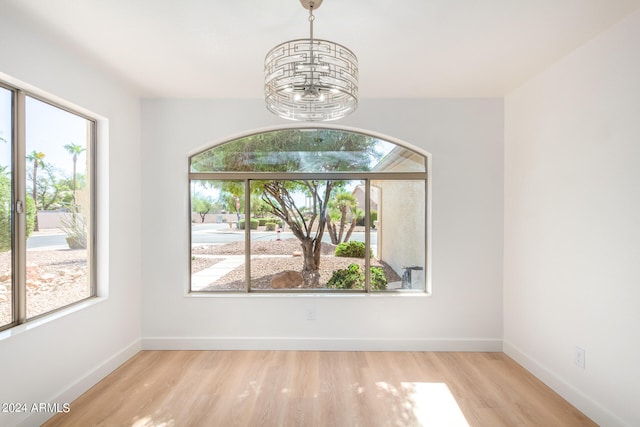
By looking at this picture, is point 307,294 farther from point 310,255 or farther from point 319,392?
point 319,392

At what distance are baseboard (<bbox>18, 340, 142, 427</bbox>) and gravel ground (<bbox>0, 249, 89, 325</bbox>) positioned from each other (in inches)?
23.5

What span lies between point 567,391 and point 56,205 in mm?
4095

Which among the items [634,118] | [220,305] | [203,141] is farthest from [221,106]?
[634,118]

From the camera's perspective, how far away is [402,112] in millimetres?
3389

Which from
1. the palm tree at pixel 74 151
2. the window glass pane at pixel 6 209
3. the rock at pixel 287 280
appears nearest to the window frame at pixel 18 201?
the window glass pane at pixel 6 209

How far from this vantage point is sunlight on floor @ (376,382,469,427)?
2229mm

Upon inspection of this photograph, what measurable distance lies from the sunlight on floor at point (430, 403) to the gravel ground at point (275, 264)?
1116mm

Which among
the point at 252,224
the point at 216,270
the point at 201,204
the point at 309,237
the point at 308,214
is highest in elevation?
the point at 201,204

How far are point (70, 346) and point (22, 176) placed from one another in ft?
4.13

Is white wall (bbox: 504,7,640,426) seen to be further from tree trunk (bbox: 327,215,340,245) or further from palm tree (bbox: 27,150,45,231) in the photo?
palm tree (bbox: 27,150,45,231)

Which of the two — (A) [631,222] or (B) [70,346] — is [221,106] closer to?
(B) [70,346]

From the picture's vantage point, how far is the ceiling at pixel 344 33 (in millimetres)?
1898

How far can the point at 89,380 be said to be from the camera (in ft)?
8.52

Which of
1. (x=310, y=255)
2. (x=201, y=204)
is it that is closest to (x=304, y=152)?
(x=310, y=255)
